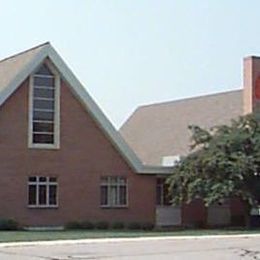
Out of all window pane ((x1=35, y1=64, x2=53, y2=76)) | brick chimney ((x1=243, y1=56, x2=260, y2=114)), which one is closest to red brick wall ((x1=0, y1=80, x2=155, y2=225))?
window pane ((x1=35, y1=64, x2=53, y2=76))

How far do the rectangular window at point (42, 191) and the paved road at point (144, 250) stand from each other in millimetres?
11742

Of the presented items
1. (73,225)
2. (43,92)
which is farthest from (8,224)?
(43,92)

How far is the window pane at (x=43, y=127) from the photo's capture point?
133 ft

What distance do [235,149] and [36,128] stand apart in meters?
9.40

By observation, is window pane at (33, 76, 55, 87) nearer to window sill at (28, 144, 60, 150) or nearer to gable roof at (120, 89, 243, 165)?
window sill at (28, 144, 60, 150)

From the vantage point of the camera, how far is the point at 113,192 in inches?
1673

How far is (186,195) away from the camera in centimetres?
4100

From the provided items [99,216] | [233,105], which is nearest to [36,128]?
[99,216]

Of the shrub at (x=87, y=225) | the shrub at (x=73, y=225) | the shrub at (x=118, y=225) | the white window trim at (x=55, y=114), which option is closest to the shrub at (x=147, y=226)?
the shrub at (x=118, y=225)

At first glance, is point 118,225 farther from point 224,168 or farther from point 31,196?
point 224,168

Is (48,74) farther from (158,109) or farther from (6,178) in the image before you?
(158,109)

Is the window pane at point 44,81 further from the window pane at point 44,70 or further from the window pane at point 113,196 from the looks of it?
the window pane at point 113,196

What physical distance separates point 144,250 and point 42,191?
16087mm

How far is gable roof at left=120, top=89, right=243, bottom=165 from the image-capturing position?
171 feet
